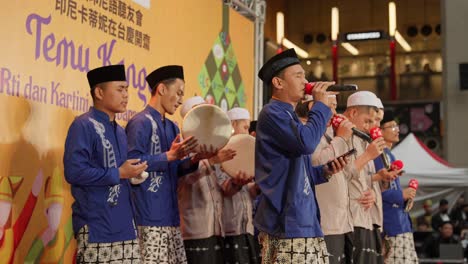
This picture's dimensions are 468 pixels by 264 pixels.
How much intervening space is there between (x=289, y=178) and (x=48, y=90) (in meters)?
1.76

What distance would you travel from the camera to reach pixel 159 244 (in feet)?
14.3

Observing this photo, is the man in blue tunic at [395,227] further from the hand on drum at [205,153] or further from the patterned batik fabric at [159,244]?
the patterned batik fabric at [159,244]

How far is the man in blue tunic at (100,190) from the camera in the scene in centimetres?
379

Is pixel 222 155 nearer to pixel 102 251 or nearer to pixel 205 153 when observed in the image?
pixel 205 153

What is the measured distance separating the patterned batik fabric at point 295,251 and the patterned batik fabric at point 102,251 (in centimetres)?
73

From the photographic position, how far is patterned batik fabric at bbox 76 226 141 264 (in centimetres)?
381

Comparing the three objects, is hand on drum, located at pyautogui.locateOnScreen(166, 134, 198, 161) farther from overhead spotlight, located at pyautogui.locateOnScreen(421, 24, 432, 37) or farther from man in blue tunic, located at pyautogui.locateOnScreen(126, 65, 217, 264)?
overhead spotlight, located at pyautogui.locateOnScreen(421, 24, 432, 37)

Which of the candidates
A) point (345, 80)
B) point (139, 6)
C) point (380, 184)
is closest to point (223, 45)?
point (139, 6)

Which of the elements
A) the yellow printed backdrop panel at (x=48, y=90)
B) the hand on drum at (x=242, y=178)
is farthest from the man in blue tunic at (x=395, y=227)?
the yellow printed backdrop panel at (x=48, y=90)

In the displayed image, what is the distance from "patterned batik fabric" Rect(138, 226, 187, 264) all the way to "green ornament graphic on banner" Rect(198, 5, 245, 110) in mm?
2533

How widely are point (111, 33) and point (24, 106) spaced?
1.15 metres

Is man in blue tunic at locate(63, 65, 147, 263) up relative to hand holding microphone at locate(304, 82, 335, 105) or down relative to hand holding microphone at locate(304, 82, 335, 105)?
down

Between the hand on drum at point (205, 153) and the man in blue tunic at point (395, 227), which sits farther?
the man in blue tunic at point (395, 227)

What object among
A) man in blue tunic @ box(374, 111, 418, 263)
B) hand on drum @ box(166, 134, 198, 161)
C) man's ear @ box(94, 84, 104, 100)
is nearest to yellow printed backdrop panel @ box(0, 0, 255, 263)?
man's ear @ box(94, 84, 104, 100)
